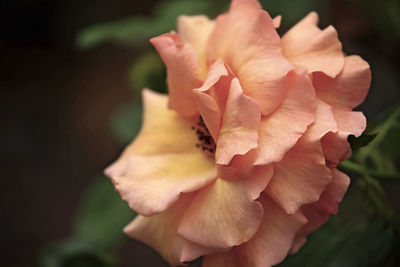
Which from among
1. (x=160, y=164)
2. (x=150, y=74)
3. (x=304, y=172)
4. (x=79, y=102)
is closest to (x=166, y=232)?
(x=160, y=164)

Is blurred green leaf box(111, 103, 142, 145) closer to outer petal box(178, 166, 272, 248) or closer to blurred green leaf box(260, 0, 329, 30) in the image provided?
blurred green leaf box(260, 0, 329, 30)

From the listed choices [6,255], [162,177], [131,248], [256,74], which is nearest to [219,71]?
[256,74]

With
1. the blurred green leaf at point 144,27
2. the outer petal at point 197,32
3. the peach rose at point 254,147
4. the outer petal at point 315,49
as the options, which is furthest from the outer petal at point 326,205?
the blurred green leaf at point 144,27

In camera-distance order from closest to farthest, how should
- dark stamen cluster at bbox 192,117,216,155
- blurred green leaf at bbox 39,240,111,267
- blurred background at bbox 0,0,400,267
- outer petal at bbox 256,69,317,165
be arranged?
outer petal at bbox 256,69,317,165, dark stamen cluster at bbox 192,117,216,155, blurred green leaf at bbox 39,240,111,267, blurred background at bbox 0,0,400,267

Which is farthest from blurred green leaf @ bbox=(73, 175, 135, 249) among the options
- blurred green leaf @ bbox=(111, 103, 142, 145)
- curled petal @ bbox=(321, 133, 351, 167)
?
curled petal @ bbox=(321, 133, 351, 167)

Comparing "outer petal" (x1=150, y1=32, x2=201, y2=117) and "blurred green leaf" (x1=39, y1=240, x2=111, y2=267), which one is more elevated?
"outer petal" (x1=150, y1=32, x2=201, y2=117)

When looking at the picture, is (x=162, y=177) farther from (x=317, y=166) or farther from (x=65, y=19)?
(x=65, y=19)

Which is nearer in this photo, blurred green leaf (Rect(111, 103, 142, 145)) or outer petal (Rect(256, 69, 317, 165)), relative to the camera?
outer petal (Rect(256, 69, 317, 165))

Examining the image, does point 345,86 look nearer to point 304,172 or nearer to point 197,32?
point 304,172
